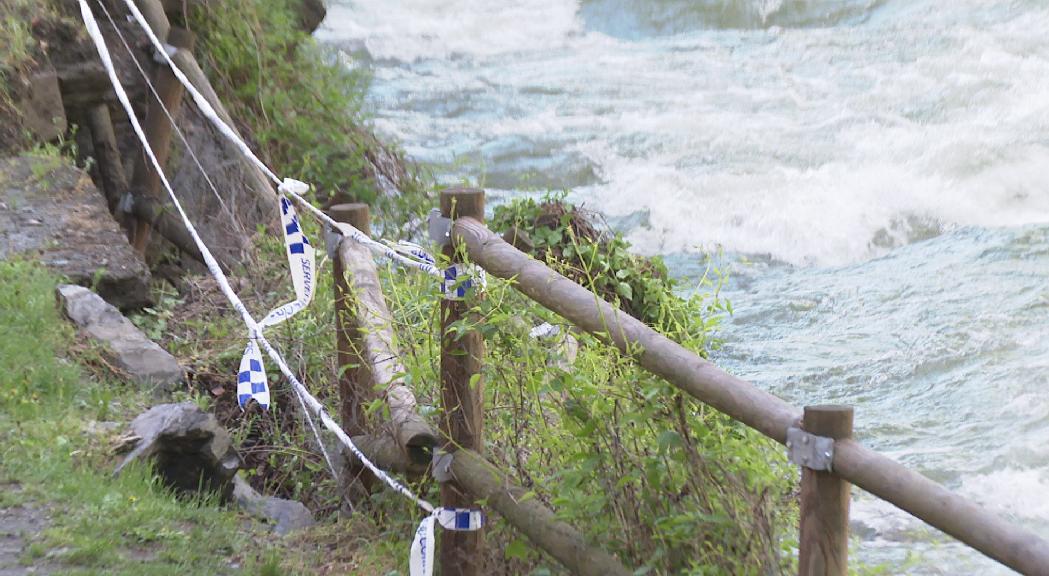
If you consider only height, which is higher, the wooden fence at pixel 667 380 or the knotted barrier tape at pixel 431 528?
the wooden fence at pixel 667 380

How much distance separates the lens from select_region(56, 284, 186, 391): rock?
5.78m

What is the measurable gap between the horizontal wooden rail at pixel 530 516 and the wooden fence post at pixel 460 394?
71 millimetres

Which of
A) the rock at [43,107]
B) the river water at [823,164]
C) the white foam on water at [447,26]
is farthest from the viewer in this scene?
the white foam on water at [447,26]

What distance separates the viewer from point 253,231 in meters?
7.77

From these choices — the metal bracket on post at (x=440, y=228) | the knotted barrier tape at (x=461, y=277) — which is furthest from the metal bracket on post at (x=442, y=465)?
the metal bracket on post at (x=440, y=228)

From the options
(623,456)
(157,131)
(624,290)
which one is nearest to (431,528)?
(623,456)

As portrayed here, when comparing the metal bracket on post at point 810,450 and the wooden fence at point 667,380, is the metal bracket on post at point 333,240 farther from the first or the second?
the metal bracket on post at point 810,450

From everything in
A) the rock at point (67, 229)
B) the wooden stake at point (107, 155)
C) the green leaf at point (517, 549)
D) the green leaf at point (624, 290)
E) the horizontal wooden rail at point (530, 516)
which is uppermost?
the wooden stake at point (107, 155)

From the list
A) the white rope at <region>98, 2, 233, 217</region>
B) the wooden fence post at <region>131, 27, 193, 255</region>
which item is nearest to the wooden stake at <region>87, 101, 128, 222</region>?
the wooden fence post at <region>131, 27, 193, 255</region>

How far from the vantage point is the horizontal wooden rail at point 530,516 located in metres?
3.64

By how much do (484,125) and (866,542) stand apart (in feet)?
30.4

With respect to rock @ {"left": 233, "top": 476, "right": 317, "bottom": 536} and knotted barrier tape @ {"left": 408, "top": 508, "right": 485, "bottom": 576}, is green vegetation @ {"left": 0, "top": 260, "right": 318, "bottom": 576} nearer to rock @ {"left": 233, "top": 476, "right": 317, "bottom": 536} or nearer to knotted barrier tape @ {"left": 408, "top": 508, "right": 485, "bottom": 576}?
rock @ {"left": 233, "top": 476, "right": 317, "bottom": 536}

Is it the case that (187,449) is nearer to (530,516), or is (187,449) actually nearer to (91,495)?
(91,495)

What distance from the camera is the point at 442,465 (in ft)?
13.9
